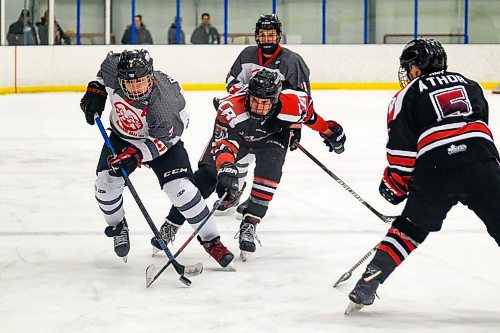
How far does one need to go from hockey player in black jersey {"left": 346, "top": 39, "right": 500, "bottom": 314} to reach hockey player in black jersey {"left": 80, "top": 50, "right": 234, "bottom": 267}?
0.85m

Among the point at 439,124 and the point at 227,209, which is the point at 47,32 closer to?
the point at 227,209

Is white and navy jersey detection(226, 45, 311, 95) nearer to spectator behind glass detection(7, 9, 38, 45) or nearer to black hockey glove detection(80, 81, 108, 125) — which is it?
black hockey glove detection(80, 81, 108, 125)

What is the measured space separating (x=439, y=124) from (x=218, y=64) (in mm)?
9998

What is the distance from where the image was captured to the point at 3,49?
1156cm

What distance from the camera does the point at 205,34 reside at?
13.0m

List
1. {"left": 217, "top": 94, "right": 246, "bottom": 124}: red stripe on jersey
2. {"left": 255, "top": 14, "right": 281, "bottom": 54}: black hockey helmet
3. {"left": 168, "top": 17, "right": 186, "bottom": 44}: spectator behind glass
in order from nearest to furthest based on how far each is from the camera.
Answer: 1. {"left": 217, "top": 94, "right": 246, "bottom": 124}: red stripe on jersey
2. {"left": 255, "top": 14, "right": 281, "bottom": 54}: black hockey helmet
3. {"left": 168, "top": 17, "right": 186, "bottom": 44}: spectator behind glass

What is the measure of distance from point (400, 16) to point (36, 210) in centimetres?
1026

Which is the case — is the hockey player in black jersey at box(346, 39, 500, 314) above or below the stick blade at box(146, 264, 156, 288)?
above

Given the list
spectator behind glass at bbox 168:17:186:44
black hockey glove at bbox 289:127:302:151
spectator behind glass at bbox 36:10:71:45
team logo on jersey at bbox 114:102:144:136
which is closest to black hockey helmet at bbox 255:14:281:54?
black hockey glove at bbox 289:127:302:151

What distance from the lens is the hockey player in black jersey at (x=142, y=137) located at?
328 centimetres

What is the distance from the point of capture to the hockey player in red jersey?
11.6ft

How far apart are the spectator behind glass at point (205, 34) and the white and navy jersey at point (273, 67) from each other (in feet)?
28.2

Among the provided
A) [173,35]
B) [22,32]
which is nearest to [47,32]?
[22,32]

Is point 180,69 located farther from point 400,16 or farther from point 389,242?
point 389,242
